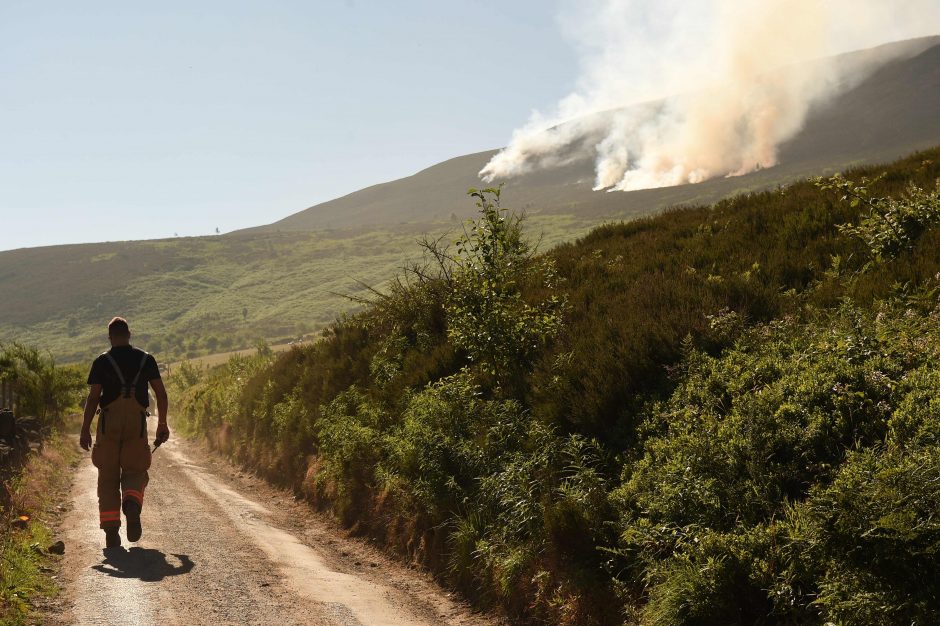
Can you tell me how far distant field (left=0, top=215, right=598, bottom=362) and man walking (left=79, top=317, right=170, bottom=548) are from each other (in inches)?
3976

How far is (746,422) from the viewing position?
5.77m

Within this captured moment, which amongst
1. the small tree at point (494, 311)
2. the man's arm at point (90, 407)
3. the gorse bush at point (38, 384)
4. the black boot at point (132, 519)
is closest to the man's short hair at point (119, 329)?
the man's arm at point (90, 407)

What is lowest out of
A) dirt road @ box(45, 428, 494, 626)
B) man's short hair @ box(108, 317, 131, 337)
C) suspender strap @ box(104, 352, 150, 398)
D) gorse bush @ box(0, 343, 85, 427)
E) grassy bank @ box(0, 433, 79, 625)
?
dirt road @ box(45, 428, 494, 626)

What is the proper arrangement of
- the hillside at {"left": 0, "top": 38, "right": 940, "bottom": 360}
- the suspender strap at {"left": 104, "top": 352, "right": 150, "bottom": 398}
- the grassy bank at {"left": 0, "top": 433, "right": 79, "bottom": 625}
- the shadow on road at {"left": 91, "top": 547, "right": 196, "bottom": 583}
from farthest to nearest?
1. the hillside at {"left": 0, "top": 38, "right": 940, "bottom": 360}
2. the suspender strap at {"left": 104, "top": 352, "right": 150, "bottom": 398}
3. the shadow on road at {"left": 91, "top": 547, "right": 196, "bottom": 583}
4. the grassy bank at {"left": 0, "top": 433, "right": 79, "bottom": 625}

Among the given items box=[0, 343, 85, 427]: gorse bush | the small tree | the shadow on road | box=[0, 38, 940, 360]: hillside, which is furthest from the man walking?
box=[0, 38, 940, 360]: hillside

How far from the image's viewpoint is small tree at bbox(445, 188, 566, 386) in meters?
9.41

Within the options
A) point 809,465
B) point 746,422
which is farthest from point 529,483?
point 809,465

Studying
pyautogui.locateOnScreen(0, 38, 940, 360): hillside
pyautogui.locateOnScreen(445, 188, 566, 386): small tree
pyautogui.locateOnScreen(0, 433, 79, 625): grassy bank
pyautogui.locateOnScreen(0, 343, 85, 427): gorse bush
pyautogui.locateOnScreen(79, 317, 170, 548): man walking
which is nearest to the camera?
pyautogui.locateOnScreen(0, 433, 79, 625): grassy bank

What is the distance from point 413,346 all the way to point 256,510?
367 cm

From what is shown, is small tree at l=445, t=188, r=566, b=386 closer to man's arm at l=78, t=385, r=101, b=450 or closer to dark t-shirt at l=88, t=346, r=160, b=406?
dark t-shirt at l=88, t=346, r=160, b=406

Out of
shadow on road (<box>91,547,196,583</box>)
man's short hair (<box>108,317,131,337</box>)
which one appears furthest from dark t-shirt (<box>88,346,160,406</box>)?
shadow on road (<box>91,547,196,583</box>)

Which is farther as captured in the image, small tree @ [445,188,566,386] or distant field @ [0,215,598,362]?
distant field @ [0,215,598,362]

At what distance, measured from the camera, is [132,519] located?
781 centimetres

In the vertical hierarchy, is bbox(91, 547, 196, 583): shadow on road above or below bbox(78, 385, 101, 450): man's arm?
below
